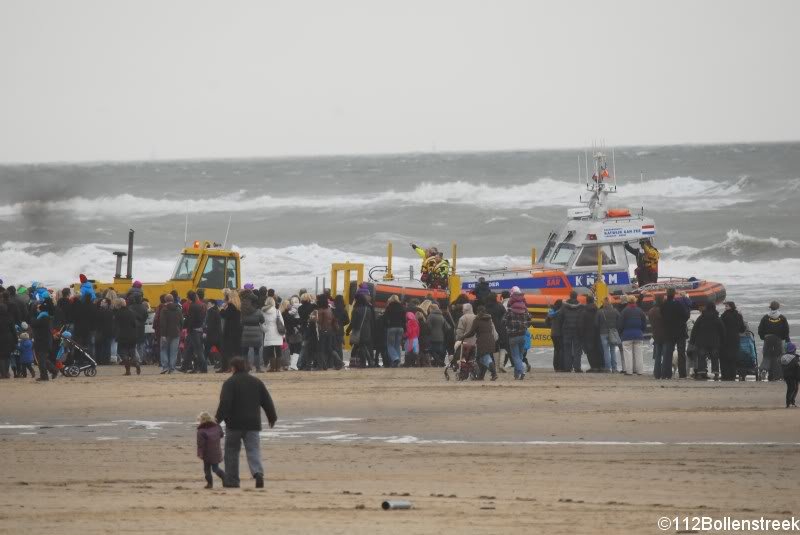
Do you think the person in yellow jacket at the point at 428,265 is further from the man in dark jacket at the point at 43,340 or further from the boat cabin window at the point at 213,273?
the man in dark jacket at the point at 43,340

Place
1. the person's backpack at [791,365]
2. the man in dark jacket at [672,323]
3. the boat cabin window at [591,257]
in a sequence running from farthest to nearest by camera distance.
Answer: the boat cabin window at [591,257] < the man in dark jacket at [672,323] < the person's backpack at [791,365]

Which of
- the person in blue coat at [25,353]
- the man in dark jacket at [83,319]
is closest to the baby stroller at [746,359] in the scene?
the man in dark jacket at [83,319]

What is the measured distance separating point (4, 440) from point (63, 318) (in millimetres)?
7877

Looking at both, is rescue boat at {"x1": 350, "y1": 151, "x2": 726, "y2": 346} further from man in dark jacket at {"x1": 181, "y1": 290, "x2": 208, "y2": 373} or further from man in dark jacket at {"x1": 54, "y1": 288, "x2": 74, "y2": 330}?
man in dark jacket at {"x1": 54, "y1": 288, "x2": 74, "y2": 330}

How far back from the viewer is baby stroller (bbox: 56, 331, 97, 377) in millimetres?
23188

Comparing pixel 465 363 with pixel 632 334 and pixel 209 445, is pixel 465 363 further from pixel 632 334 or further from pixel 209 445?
pixel 209 445

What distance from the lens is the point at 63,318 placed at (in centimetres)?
2381

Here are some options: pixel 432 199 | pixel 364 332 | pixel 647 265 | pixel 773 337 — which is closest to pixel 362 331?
pixel 364 332

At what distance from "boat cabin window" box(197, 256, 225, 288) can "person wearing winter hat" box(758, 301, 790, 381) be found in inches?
406

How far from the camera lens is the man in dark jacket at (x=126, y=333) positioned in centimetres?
2303

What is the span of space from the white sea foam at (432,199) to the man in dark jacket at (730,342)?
5260 centimetres

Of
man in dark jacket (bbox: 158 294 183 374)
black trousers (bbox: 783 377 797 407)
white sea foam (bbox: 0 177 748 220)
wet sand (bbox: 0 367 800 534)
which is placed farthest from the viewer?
white sea foam (bbox: 0 177 748 220)

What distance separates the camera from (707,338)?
22312 mm

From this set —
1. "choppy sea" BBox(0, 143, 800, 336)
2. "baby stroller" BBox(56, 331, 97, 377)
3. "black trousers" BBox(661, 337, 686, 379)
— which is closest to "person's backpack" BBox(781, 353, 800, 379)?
"black trousers" BBox(661, 337, 686, 379)
